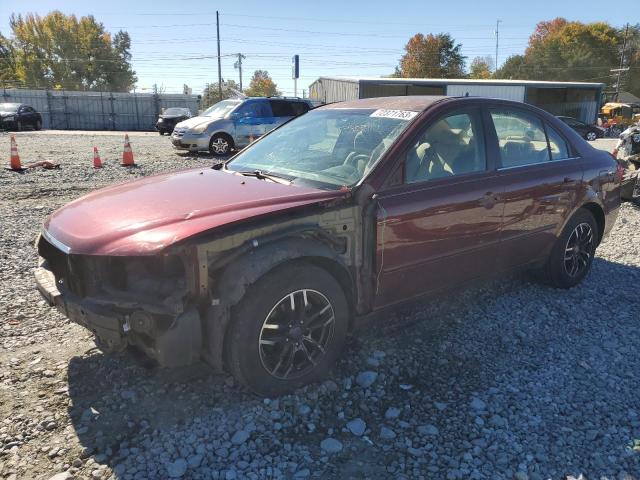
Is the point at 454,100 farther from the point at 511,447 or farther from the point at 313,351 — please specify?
the point at 511,447

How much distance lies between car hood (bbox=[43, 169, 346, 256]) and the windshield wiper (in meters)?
0.06

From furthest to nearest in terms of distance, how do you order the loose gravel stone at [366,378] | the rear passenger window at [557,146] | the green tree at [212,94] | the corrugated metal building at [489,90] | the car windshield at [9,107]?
the green tree at [212,94], the corrugated metal building at [489,90], the car windshield at [9,107], the rear passenger window at [557,146], the loose gravel stone at [366,378]

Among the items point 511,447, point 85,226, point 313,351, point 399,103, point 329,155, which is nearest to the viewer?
point 511,447

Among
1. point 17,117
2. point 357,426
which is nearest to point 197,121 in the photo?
point 357,426

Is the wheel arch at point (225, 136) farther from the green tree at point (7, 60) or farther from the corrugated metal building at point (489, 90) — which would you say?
the green tree at point (7, 60)

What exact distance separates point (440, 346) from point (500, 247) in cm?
94

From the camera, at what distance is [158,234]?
2646mm

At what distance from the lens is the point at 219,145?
49.8 ft

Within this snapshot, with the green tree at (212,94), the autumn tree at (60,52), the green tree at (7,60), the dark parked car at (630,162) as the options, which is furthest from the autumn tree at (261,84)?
the dark parked car at (630,162)

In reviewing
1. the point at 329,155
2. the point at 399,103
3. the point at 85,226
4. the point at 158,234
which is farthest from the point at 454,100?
the point at 85,226

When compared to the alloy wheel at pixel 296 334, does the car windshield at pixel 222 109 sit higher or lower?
higher

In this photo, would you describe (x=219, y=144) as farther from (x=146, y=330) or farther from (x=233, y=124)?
(x=146, y=330)

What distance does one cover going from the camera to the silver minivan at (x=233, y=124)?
49.2 ft

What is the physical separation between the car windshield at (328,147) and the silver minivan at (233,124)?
36.5 feet
